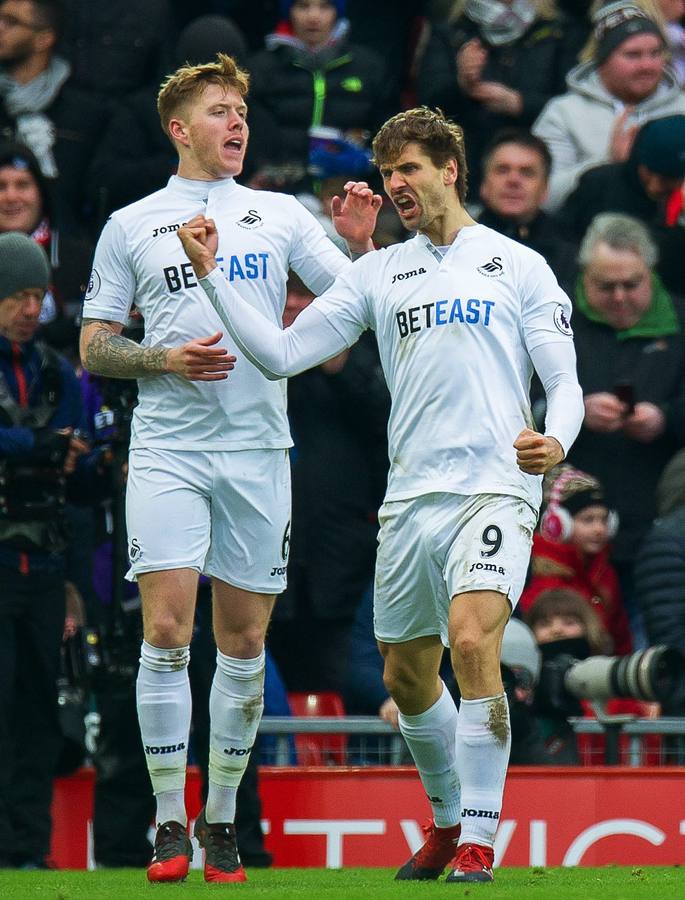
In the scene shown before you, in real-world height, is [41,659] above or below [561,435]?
below

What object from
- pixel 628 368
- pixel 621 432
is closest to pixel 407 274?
pixel 621 432

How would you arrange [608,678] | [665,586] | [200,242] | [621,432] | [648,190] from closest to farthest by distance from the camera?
[200,242] → [608,678] → [665,586] → [621,432] → [648,190]

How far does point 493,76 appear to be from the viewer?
12.6 m

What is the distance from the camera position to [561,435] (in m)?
6.54

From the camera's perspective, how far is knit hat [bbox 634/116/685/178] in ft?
36.6

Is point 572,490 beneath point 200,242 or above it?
beneath

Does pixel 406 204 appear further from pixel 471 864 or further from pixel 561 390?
pixel 471 864

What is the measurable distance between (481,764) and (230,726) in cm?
127

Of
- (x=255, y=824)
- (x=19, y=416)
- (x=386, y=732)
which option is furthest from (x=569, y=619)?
(x=19, y=416)

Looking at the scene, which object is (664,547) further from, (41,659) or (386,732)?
(41,659)

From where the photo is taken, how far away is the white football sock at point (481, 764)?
21.1 feet

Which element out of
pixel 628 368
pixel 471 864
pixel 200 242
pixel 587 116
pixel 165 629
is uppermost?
pixel 587 116

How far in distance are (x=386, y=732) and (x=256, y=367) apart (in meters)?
2.34

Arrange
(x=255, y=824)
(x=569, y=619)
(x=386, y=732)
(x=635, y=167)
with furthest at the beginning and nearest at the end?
(x=635, y=167)
(x=569, y=619)
(x=386, y=732)
(x=255, y=824)
